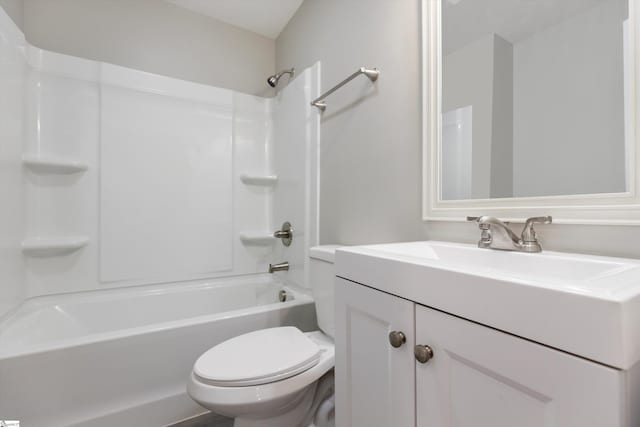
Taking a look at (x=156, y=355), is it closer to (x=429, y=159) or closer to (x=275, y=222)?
(x=275, y=222)

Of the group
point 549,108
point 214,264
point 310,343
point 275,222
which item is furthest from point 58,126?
point 549,108

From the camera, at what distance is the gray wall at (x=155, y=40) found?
1629 millimetres

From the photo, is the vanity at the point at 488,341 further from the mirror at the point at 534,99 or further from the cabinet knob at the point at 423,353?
the mirror at the point at 534,99

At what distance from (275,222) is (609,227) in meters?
1.84

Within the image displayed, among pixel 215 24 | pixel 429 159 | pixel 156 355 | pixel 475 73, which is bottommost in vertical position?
pixel 156 355

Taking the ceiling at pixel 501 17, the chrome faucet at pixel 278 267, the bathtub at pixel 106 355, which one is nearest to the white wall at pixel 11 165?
the bathtub at pixel 106 355

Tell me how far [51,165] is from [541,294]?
7.01 ft

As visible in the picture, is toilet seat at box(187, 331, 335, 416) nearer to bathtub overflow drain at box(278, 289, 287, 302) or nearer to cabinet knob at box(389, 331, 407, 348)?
cabinet knob at box(389, 331, 407, 348)

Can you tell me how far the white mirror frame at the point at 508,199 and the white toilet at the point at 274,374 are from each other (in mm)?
505

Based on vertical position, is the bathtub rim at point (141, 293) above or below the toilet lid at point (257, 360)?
above

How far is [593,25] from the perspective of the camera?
0.68 metres

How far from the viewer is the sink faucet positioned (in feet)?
2.28

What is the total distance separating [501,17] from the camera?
857 mm

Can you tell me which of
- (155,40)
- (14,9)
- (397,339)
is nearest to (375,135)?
(397,339)
